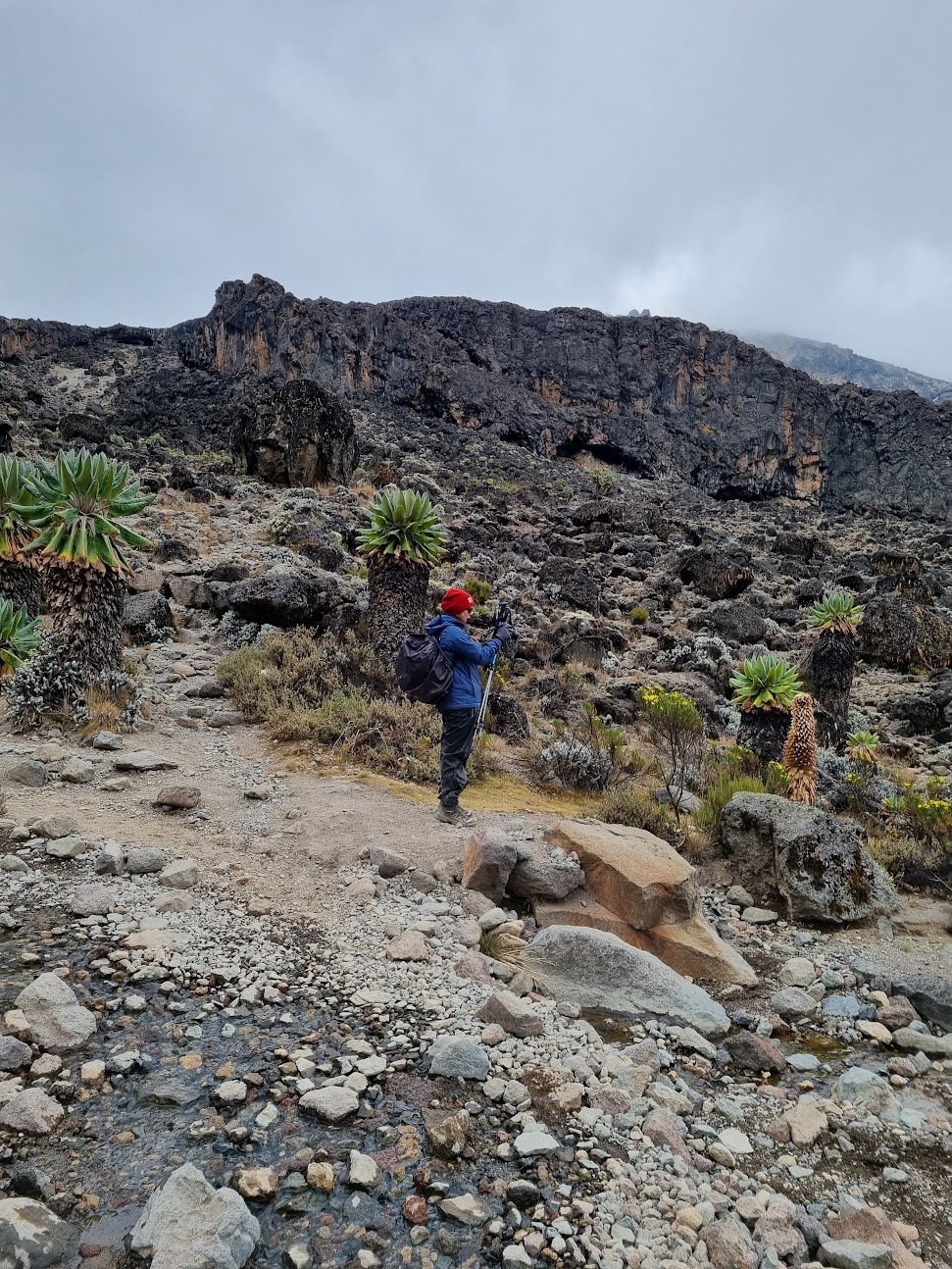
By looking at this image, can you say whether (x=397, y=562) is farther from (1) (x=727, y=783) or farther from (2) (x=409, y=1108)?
(2) (x=409, y=1108)

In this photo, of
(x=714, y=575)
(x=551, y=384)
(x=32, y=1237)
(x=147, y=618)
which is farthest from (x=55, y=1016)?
(x=551, y=384)

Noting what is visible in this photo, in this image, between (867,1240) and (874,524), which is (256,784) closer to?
(867,1240)

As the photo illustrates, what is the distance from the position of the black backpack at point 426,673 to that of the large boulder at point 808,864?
2833 millimetres

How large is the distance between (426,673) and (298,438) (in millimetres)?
21816

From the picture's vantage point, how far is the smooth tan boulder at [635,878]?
448cm

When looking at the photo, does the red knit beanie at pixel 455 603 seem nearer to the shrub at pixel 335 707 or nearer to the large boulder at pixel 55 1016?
the shrub at pixel 335 707

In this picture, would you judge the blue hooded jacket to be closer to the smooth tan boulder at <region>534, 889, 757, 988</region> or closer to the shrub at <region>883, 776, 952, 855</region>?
the smooth tan boulder at <region>534, 889, 757, 988</region>

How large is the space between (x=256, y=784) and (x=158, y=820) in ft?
4.37

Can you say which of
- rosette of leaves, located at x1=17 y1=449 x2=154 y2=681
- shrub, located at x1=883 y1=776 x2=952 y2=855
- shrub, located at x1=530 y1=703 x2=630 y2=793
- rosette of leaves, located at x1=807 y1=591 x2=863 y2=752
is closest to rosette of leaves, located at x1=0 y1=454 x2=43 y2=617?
rosette of leaves, located at x1=17 y1=449 x2=154 y2=681

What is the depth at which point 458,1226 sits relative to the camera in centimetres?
203

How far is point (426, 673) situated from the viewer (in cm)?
570

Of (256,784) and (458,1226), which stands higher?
(458,1226)

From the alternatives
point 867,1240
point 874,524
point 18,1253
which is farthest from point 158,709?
point 874,524

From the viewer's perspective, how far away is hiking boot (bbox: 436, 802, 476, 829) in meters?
5.92
